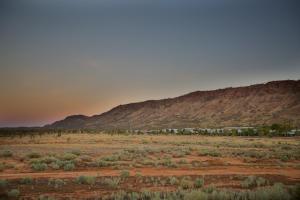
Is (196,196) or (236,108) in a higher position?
(236,108)

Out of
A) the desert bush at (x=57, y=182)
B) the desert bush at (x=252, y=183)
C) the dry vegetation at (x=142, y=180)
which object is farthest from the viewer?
the desert bush at (x=57, y=182)

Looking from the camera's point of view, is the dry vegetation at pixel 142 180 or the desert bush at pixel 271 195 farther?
the dry vegetation at pixel 142 180

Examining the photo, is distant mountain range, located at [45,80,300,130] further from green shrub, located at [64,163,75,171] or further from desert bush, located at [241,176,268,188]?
desert bush, located at [241,176,268,188]

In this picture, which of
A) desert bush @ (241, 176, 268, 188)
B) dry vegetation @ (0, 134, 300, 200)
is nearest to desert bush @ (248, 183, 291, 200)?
dry vegetation @ (0, 134, 300, 200)

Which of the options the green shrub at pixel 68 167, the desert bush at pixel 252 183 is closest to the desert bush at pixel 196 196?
the desert bush at pixel 252 183

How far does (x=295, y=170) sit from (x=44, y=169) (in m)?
15.3

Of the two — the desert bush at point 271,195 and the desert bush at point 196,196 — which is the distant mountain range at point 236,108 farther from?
the desert bush at point 196,196

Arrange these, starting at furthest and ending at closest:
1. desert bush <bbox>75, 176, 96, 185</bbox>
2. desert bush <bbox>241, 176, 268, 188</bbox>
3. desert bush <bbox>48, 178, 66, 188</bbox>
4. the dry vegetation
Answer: desert bush <bbox>75, 176, 96, 185</bbox> < desert bush <bbox>48, 178, 66, 188</bbox> < desert bush <bbox>241, 176, 268, 188</bbox> < the dry vegetation

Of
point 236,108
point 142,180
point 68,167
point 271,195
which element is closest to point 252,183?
point 271,195

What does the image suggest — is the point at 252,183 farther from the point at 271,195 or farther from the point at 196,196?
the point at 196,196

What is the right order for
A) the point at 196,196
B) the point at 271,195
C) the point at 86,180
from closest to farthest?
the point at 196,196 < the point at 271,195 < the point at 86,180

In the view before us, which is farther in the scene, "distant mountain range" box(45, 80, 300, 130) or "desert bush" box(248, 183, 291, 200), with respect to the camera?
"distant mountain range" box(45, 80, 300, 130)

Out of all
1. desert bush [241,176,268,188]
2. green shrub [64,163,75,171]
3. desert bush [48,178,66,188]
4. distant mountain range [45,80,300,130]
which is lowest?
desert bush [241,176,268,188]

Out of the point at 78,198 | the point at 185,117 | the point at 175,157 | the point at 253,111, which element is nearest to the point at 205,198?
the point at 78,198
